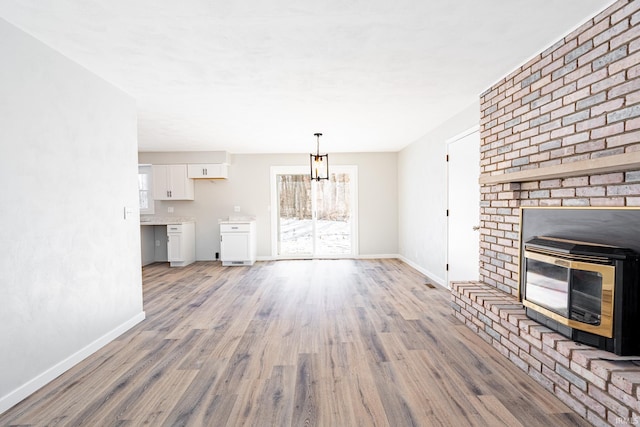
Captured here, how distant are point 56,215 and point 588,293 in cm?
352

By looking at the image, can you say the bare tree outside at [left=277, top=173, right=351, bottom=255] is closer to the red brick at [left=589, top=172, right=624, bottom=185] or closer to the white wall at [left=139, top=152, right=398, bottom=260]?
the white wall at [left=139, top=152, right=398, bottom=260]

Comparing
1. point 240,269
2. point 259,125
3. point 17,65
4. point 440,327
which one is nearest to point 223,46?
point 17,65

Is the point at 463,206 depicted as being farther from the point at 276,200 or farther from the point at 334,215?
the point at 276,200

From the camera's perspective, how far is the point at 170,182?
6203mm

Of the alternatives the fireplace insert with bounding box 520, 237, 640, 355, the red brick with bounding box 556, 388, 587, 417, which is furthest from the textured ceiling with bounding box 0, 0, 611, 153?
the red brick with bounding box 556, 388, 587, 417

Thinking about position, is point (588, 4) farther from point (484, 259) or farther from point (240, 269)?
point (240, 269)

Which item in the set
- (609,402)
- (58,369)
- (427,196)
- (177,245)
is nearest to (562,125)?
(609,402)

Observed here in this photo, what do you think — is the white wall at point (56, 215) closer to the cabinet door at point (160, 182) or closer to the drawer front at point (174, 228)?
the drawer front at point (174, 228)

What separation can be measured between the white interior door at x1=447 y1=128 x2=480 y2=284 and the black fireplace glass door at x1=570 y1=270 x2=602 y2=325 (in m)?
1.63

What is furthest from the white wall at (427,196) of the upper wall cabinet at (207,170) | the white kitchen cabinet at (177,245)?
the white kitchen cabinet at (177,245)

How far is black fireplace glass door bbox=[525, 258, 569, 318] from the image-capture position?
1.93 m

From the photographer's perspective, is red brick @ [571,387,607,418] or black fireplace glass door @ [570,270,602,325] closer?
red brick @ [571,387,607,418]

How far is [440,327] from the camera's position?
289cm

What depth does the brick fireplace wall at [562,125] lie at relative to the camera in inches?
69.4
